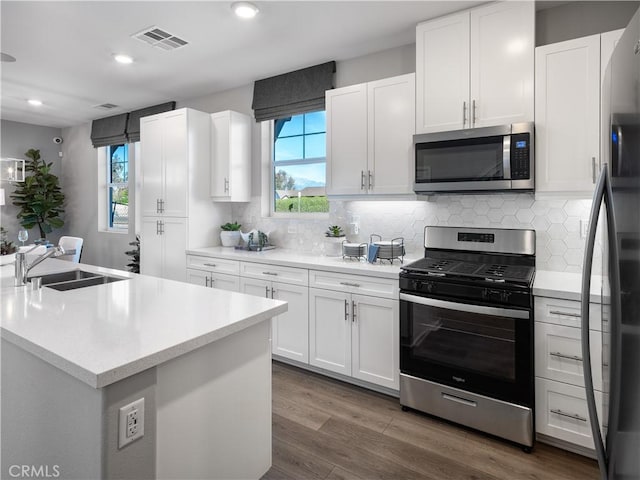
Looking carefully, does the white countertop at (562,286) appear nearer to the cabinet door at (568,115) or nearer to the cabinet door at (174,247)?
the cabinet door at (568,115)

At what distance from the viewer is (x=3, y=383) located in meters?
1.52

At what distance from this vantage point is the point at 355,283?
2764mm

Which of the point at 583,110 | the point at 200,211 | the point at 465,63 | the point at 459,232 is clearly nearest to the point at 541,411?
the point at 459,232

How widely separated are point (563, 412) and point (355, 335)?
1296 millimetres

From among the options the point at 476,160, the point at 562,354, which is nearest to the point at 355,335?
the point at 562,354

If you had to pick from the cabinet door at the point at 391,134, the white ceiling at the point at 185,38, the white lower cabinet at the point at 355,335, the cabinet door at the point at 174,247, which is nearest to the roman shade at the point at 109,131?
the white ceiling at the point at 185,38

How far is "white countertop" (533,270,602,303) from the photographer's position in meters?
2.00

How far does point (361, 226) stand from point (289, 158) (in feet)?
3.76

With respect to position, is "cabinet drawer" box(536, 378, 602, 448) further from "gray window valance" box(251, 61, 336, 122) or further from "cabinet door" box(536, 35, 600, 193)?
"gray window valance" box(251, 61, 336, 122)

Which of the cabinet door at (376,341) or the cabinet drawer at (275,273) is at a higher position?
the cabinet drawer at (275,273)

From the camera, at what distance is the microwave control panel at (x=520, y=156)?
228cm

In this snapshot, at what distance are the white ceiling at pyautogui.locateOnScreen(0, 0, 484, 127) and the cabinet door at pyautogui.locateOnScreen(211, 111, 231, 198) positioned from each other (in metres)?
0.43

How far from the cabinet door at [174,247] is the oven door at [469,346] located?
2379mm

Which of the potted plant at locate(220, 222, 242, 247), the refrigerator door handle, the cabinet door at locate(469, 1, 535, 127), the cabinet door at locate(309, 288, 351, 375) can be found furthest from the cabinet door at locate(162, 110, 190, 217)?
the refrigerator door handle
